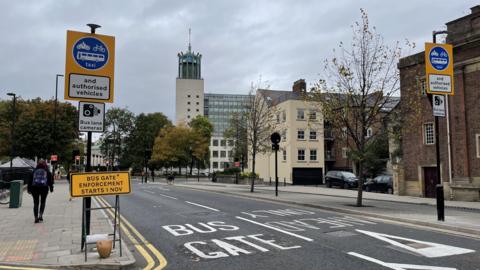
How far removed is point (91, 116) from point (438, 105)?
10651 mm

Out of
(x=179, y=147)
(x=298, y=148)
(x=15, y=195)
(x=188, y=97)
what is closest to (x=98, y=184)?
(x=15, y=195)

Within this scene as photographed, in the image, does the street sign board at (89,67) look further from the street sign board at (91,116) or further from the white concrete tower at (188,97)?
the white concrete tower at (188,97)

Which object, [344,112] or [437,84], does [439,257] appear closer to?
[437,84]

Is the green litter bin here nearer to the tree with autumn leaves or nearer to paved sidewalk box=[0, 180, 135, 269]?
paved sidewalk box=[0, 180, 135, 269]

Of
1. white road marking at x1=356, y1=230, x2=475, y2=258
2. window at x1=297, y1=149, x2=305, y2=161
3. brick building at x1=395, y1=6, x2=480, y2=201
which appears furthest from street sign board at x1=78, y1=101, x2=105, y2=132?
window at x1=297, y1=149, x2=305, y2=161

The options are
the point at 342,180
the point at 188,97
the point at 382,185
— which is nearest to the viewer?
the point at 382,185

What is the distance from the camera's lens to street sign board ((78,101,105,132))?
775 cm

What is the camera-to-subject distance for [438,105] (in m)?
12.8

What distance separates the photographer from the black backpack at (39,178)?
450 inches

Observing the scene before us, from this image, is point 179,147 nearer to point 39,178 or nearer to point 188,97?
point 39,178

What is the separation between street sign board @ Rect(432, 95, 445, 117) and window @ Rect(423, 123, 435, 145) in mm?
13401

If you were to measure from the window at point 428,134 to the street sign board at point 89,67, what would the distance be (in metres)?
22.6

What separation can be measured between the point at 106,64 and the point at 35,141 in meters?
42.1

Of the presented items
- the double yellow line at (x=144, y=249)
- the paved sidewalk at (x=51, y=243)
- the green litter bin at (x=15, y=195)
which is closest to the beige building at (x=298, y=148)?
the green litter bin at (x=15, y=195)
